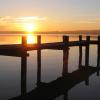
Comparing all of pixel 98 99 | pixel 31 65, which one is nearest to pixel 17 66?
pixel 31 65

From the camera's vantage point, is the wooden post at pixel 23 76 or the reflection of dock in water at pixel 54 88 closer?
the reflection of dock in water at pixel 54 88

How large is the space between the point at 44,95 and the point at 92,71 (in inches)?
238

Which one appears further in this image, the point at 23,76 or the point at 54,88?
the point at 23,76

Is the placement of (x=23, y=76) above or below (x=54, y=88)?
above

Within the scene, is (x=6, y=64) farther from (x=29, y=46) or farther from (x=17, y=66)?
(x=29, y=46)

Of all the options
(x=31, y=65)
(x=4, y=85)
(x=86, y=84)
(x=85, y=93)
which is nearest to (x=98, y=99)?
(x=85, y=93)

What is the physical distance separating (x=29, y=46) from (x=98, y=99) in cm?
352

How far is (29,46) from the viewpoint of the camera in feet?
39.9

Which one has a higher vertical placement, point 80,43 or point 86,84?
point 80,43

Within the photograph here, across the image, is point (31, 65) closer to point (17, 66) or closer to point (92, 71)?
point (17, 66)

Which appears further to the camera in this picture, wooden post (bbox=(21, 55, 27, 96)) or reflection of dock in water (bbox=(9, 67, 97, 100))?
wooden post (bbox=(21, 55, 27, 96))

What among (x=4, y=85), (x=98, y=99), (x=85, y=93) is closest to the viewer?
(x=98, y=99)

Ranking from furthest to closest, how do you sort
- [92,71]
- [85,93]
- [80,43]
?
[80,43] < [92,71] < [85,93]

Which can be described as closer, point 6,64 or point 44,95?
point 44,95
